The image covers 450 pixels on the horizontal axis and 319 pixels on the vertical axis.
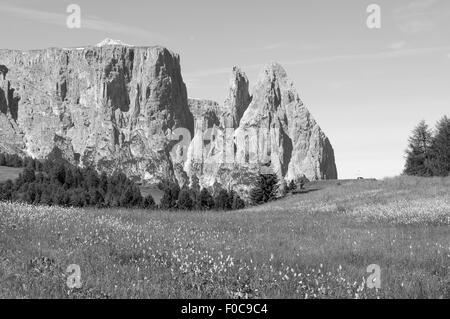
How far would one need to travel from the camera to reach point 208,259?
33.2ft

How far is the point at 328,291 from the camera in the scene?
25.8 ft

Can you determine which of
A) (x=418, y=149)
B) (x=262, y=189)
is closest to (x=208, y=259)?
(x=418, y=149)

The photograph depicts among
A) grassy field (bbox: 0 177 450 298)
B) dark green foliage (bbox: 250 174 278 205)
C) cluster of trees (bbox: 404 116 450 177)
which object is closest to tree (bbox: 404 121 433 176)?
cluster of trees (bbox: 404 116 450 177)

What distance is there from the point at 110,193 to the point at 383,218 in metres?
176

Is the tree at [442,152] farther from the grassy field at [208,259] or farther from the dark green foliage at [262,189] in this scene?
the grassy field at [208,259]

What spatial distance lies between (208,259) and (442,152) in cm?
6979

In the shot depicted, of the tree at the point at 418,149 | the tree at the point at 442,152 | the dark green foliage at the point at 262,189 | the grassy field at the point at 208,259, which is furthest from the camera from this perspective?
the dark green foliage at the point at 262,189

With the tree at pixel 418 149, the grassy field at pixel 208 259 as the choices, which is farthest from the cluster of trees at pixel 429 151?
the grassy field at pixel 208 259

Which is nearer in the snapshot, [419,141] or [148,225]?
[148,225]

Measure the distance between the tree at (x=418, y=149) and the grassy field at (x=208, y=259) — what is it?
222 feet

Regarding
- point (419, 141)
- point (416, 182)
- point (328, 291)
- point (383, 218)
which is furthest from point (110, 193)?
point (328, 291)

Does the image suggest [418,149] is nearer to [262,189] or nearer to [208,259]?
[262,189]

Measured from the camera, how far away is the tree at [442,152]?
71.6 metres
